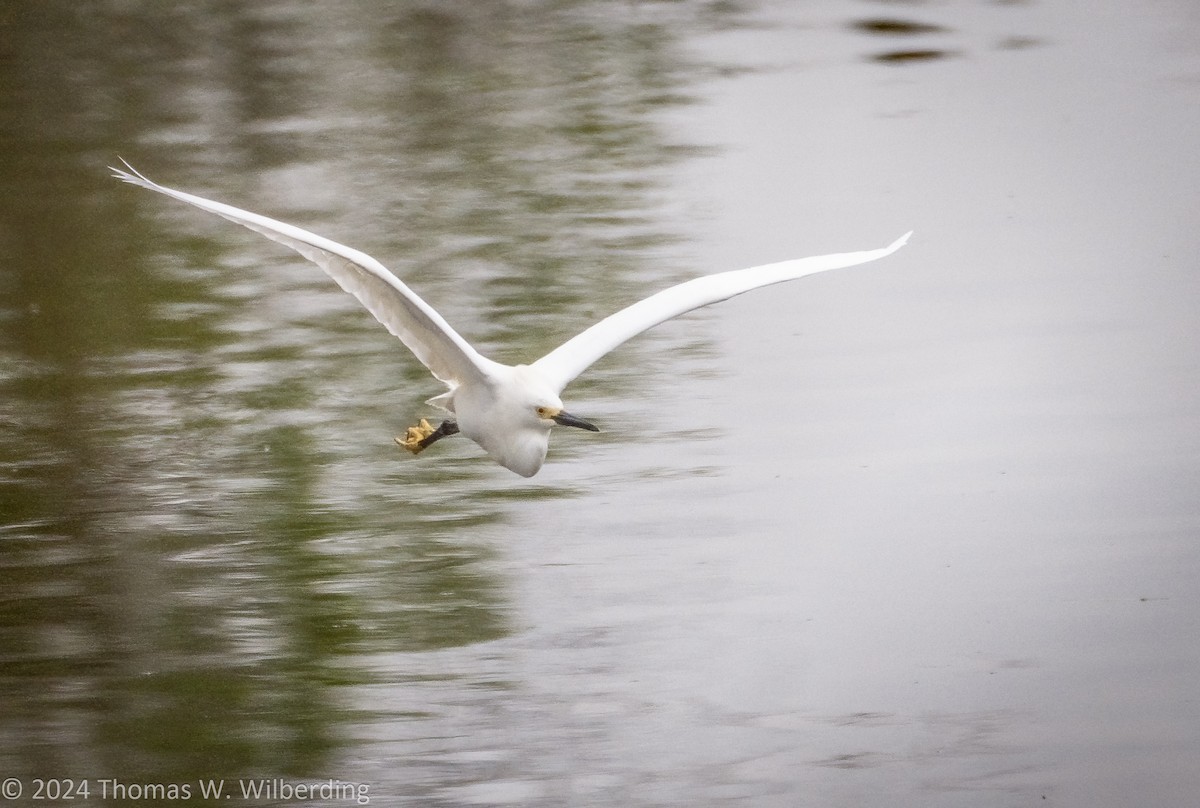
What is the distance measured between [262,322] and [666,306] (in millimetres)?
2907

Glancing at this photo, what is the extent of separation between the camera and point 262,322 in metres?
7.21

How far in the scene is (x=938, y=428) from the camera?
20.6 ft

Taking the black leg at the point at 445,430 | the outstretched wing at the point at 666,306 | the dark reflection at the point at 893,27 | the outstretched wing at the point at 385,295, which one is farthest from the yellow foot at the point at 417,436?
the dark reflection at the point at 893,27

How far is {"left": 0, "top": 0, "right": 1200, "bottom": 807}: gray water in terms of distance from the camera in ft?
15.4

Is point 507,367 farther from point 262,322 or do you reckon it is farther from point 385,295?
point 262,322

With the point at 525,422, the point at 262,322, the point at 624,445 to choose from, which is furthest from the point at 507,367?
the point at 262,322

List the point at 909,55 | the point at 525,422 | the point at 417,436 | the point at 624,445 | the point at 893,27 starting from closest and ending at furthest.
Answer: the point at 525,422
the point at 417,436
the point at 624,445
the point at 909,55
the point at 893,27

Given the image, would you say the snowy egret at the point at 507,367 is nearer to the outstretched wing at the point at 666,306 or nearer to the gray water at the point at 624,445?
the outstretched wing at the point at 666,306

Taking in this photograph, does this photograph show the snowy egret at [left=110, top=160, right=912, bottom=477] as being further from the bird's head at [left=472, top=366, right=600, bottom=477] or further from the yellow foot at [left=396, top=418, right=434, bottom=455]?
the yellow foot at [left=396, top=418, right=434, bottom=455]

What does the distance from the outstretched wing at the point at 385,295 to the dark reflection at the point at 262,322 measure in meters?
0.92

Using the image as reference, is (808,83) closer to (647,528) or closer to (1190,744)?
(647,528)

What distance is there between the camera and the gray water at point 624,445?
4684 millimetres

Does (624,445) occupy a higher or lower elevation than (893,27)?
lower

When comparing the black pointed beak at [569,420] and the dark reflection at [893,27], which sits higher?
the dark reflection at [893,27]
